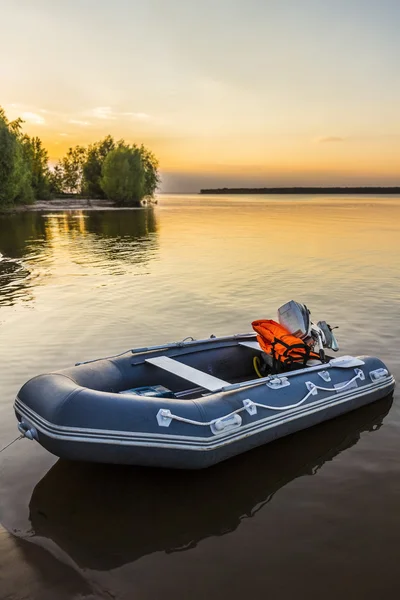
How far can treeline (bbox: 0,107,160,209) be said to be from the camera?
138ft

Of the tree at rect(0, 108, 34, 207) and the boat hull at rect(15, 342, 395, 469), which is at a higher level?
the tree at rect(0, 108, 34, 207)

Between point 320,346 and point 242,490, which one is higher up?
point 320,346

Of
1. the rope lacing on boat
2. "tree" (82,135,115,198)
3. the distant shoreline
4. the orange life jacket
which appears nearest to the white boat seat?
the rope lacing on boat

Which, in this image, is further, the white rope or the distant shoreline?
the distant shoreline

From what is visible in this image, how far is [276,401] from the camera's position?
18.2 feet

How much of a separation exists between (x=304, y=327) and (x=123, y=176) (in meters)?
63.6

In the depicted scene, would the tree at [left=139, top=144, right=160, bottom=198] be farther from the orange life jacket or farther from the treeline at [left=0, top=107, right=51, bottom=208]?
the orange life jacket

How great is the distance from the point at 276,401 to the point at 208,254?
16.5m

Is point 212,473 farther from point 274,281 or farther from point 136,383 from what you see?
point 274,281

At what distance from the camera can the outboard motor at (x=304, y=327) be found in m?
6.86

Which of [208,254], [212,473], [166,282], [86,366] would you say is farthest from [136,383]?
[208,254]

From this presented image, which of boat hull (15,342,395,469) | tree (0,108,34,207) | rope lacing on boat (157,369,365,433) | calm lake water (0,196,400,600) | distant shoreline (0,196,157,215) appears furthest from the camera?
Answer: distant shoreline (0,196,157,215)

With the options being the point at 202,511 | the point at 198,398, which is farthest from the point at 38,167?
the point at 202,511

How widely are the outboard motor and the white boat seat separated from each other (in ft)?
4.93
